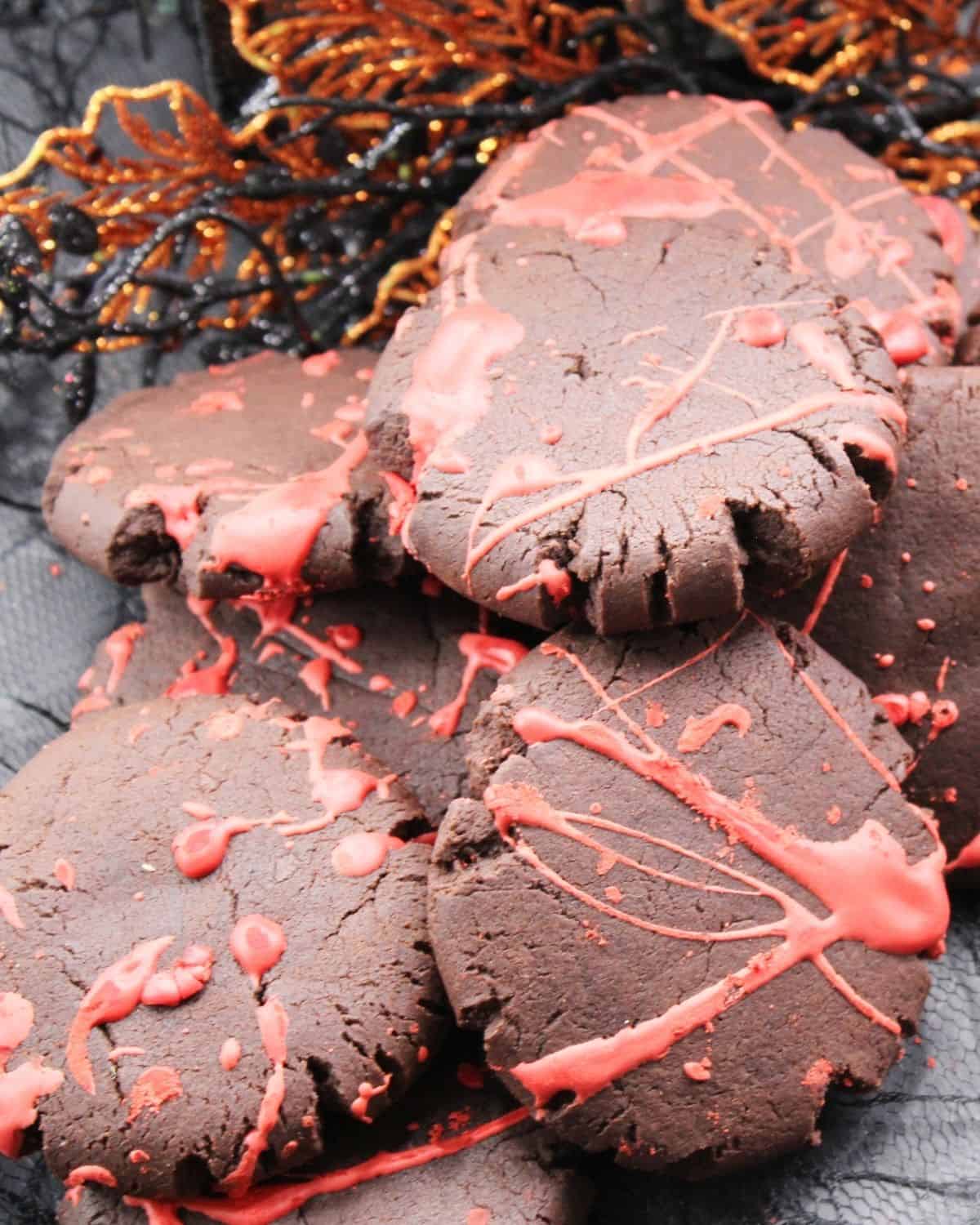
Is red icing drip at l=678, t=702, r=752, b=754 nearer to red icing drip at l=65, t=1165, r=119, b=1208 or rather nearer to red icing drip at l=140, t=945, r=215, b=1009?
red icing drip at l=140, t=945, r=215, b=1009

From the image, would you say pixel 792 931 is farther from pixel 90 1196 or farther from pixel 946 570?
pixel 90 1196

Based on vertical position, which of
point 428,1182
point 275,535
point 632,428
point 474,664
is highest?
point 632,428

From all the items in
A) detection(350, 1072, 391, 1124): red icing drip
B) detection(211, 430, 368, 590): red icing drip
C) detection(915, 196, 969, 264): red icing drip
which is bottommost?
detection(350, 1072, 391, 1124): red icing drip

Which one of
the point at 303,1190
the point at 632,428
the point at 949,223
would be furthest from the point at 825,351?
the point at 303,1190

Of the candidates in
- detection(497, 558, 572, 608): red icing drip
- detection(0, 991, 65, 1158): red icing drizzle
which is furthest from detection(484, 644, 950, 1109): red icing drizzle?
detection(0, 991, 65, 1158): red icing drizzle

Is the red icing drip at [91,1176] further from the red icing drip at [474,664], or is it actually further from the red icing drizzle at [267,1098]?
the red icing drip at [474,664]

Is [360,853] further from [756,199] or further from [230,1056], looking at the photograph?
[756,199]
